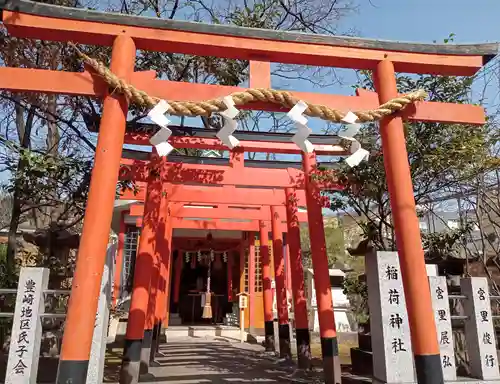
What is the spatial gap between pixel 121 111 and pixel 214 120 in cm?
699

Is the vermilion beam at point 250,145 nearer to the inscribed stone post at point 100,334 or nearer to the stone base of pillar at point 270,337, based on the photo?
the inscribed stone post at point 100,334

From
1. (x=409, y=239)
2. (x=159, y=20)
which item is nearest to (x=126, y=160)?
(x=159, y=20)

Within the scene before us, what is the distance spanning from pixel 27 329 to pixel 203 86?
3.36 metres

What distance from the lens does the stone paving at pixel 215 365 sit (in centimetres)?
665

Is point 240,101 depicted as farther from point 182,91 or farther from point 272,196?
point 272,196

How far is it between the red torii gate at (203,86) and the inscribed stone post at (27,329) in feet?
5.18

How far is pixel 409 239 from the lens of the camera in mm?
3748

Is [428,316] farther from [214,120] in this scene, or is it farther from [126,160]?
[214,120]

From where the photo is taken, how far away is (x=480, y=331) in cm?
517

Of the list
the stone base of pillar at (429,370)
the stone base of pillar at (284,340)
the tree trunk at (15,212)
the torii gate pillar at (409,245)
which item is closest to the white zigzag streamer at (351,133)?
the torii gate pillar at (409,245)

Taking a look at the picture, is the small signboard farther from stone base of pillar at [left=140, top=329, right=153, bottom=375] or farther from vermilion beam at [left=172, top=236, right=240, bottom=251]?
stone base of pillar at [left=140, top=329, right=153, bottom=375]

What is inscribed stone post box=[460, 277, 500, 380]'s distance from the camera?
5.05 m

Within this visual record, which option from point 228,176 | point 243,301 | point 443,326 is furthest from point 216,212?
point 443,326

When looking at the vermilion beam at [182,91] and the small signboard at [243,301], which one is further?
the small signboard at [243,301]
